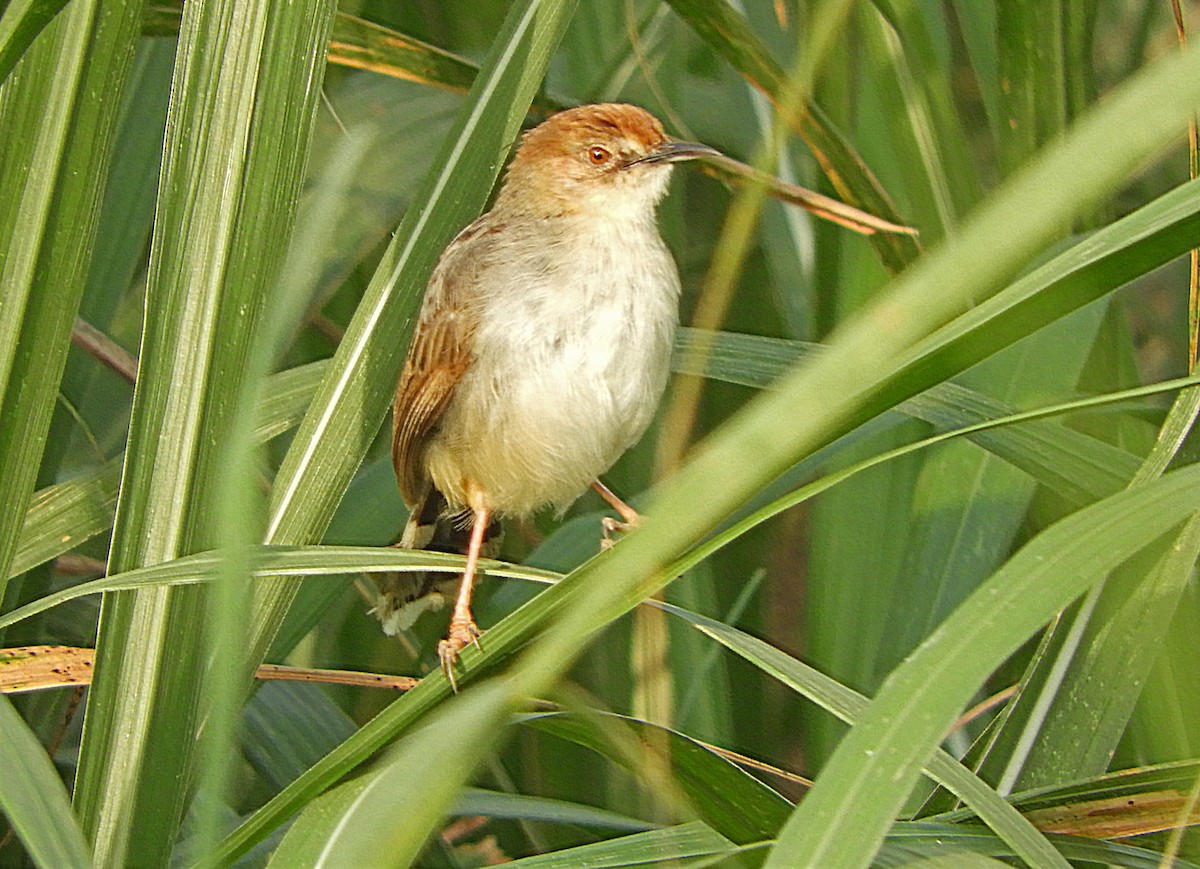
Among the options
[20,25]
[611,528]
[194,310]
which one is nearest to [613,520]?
[611,528]

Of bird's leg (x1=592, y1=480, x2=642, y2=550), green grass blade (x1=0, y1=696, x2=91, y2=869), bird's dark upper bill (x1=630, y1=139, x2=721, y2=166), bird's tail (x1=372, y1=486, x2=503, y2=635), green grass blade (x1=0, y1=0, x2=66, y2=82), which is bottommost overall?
bird's tail (x1=372, y1=486, x2=503, y2=635)

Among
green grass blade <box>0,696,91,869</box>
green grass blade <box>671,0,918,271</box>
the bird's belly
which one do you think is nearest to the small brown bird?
the bird's belly

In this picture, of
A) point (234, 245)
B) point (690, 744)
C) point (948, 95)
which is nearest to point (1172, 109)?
point (690, 744)

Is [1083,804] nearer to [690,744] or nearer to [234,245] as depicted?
[690,744]

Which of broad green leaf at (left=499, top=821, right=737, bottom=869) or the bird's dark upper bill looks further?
the bird's dark upper bill

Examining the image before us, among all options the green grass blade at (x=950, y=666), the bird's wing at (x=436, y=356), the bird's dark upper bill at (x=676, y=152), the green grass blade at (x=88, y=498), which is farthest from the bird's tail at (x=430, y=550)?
the green grass blade at (x=950, y=666)

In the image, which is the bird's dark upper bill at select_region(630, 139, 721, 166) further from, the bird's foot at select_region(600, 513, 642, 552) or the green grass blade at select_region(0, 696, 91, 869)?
the green grass blade at select_region(0, 696, 91, 869)
